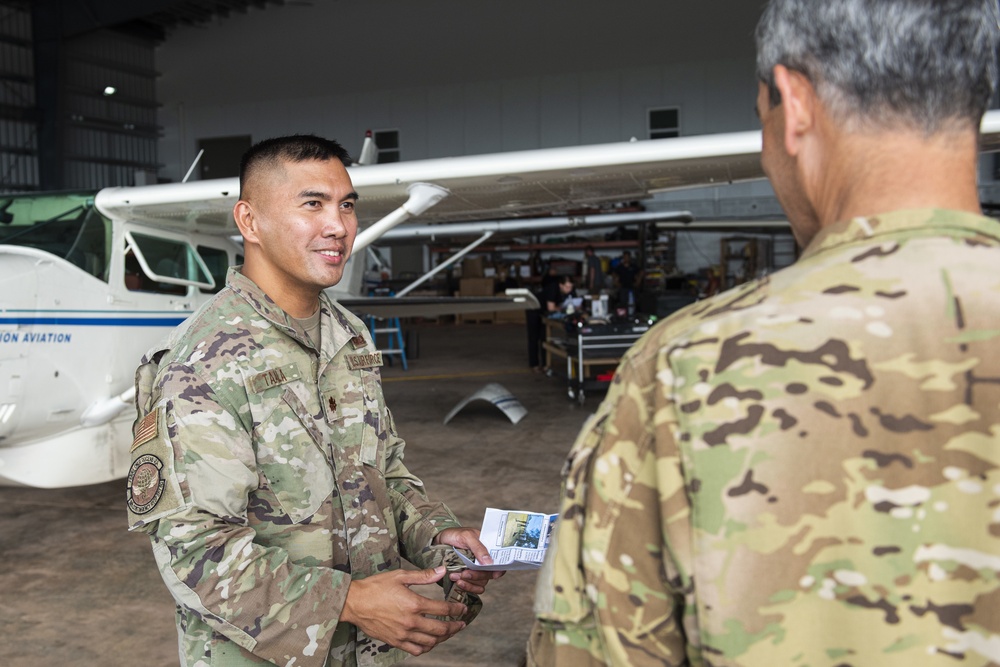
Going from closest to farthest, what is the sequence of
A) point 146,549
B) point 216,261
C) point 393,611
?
point 393,611, point 146,549, point 216,261

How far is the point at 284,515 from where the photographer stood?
147cm

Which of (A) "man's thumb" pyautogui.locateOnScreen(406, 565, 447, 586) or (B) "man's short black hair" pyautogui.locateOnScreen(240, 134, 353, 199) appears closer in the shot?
(A) "man's thumb" pyautogui.locateOnScreen(406, 565, 447, 586)

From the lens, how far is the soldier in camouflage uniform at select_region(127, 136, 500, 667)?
4.31 ft

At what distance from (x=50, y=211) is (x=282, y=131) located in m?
18.2

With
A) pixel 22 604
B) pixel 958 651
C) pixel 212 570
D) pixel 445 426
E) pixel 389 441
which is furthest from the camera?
pixel 445 426

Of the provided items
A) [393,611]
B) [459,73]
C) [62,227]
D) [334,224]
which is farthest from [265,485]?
[459,73]

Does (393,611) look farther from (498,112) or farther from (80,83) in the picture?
(498,112)

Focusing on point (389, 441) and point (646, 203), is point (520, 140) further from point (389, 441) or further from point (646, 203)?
point (389, 441)

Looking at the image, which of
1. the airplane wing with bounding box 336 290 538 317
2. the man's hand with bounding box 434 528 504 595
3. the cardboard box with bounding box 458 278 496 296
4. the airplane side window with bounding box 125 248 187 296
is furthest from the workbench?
the cardboard box with bounding box 458 278 496 296

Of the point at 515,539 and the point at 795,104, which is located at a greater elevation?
the point at 795,104

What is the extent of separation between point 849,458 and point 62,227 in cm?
530

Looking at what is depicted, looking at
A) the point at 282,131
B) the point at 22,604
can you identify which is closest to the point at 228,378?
the point at 22,604

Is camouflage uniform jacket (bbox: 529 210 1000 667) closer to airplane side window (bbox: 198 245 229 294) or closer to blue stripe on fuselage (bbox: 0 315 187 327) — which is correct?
blue stripe on fuselage (bbox: 0 315 187 327)

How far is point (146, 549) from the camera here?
170 inches
